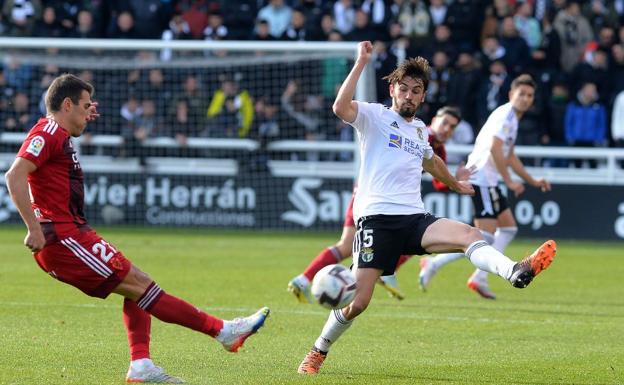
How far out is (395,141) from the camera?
8.83 m

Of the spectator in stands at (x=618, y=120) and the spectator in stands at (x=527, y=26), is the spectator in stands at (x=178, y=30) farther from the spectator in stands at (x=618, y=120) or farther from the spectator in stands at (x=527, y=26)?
the spectator in stands at (x=618, y=120)

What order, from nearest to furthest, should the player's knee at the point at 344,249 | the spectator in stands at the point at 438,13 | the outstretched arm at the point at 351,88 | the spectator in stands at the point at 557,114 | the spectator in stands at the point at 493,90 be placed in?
the outstretched arm at the point at 351,88 < the player's knee at the point at 344,249 < the spectator in stands at the point at 493,90 < the spectator in stands at the point at 557,114 < the spectator in stands at the point at 438,13

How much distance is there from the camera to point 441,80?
2331 centimetres

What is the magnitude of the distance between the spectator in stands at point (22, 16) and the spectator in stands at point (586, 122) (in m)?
11.2

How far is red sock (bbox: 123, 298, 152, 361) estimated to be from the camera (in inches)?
318

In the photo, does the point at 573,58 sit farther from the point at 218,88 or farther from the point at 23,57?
the point at 23,57

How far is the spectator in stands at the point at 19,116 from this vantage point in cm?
2302

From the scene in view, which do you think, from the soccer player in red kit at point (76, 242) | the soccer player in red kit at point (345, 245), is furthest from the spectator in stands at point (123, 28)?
the soccer player in red kit at point (76, 242)

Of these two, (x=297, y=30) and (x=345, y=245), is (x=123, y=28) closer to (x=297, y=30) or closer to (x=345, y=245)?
(x=297, y=30)

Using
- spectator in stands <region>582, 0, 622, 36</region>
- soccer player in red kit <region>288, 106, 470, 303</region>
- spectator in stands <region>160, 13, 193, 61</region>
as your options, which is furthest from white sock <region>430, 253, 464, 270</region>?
spectator in stands <region>582, 0, 622, 36</region>

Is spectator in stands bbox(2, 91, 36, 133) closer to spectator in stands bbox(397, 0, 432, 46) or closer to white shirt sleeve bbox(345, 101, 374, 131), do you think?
spectator in stands bbox(397, 0, 432, 46)

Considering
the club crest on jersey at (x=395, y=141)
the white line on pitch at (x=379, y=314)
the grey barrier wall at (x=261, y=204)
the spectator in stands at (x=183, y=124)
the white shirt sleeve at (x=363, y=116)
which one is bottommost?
the grey barrier wall at (x=261, y=204)

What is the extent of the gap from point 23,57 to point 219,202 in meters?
4.70

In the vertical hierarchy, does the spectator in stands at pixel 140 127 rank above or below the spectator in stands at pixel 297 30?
below
